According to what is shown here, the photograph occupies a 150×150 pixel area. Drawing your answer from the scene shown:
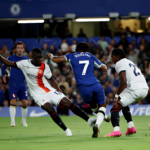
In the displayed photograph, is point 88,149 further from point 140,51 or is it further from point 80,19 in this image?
point 80,19

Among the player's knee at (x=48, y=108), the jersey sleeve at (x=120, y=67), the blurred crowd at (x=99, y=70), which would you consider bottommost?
the blurred crowd at (x=99, y=70)

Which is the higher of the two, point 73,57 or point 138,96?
point 73,57

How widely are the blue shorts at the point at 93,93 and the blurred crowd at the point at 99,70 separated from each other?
7064mm

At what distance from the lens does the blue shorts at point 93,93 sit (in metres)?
6.76

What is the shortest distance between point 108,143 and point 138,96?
1.42 meters

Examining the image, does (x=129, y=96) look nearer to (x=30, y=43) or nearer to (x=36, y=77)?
(x=36, y=77)

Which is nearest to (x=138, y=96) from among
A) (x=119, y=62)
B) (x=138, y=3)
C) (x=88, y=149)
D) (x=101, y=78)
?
(x=119, y=62)

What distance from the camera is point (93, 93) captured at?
685 cm

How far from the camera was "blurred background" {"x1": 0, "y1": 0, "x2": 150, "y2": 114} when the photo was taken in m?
17.3

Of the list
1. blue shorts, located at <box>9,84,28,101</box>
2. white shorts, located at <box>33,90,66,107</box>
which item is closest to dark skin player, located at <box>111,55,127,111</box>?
white shorts, located at <box>33,90,66,107</box>

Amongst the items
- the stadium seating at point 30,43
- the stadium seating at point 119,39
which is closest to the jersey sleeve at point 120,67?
the stadium seating at point 119,39

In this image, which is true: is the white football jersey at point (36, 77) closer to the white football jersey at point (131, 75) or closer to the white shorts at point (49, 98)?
the white shorts at point (49, 98)

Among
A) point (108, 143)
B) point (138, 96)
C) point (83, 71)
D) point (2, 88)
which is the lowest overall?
point (2, 88)

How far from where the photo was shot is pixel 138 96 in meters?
6.31
